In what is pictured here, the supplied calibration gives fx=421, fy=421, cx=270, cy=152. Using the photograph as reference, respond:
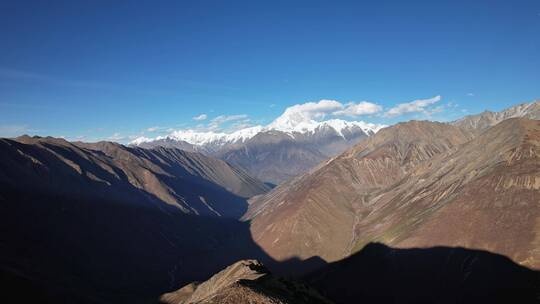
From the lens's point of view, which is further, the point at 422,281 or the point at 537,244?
the point at 422,281

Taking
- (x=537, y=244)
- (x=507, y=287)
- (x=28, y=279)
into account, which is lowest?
(x=507, y=287)

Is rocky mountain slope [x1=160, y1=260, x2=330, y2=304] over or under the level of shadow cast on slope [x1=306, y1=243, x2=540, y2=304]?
over

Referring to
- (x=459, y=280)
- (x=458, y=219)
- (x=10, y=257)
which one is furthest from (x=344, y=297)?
(x=10, y=257)

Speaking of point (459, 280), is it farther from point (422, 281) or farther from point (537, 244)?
point (537, 244)

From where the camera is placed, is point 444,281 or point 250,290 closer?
point 250,290

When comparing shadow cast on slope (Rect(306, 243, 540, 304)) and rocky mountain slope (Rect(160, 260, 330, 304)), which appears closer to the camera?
rocky mountain slope (Rect(160, 260, 330, 304))

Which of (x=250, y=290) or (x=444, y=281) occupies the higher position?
(x=250, y=290)
